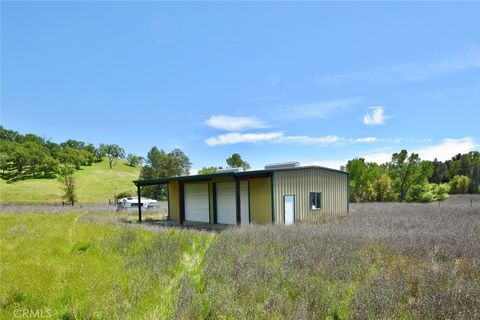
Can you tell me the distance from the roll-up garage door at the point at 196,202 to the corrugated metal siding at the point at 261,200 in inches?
162

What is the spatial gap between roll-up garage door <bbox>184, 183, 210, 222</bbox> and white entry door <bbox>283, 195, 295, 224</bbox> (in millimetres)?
5776

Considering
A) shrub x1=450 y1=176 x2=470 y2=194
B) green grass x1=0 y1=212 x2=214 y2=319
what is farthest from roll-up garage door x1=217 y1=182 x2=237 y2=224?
shrub x1=450 y1=176 x2=470 y2=194

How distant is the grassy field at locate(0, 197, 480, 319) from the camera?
16.9ft

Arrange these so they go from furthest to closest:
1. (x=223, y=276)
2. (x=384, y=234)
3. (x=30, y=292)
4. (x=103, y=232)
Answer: (x=103, y=232)
(x=384, y=234)
(x=223, y=276)
(x=30, y=292)

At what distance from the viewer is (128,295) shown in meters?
5.88

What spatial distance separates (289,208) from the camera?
58.1ft

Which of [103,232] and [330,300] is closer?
[330,300]

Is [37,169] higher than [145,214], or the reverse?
[37,169]

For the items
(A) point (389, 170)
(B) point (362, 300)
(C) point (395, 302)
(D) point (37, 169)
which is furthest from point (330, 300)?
(D) point (37, 169)

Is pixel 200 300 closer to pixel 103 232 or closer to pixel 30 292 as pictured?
pixel 30 292

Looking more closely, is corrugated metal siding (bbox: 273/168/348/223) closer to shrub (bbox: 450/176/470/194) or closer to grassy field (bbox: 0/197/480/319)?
grassy field (bbox: 0/197/480/319)

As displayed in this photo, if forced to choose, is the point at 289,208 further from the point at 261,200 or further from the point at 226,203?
the point at 226,203

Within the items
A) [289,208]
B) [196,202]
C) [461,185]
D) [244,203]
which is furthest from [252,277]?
[461,185]

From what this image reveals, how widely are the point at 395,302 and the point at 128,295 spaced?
14.9ft
